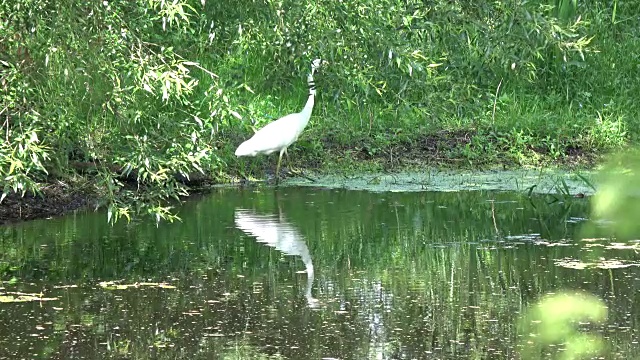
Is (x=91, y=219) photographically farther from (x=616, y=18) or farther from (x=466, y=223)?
(x=616, y=18)

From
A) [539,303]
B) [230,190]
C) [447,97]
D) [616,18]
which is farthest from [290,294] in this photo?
[616,18]

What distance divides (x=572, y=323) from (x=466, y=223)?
2.61 m

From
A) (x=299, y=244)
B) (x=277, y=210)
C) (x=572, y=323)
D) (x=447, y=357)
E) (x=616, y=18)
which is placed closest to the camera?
(x=447, y=357)

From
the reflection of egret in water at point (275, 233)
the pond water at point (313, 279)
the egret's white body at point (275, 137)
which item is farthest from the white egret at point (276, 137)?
the reflection of egret in water at point (275, 233)

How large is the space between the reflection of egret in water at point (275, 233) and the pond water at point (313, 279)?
0.02 m

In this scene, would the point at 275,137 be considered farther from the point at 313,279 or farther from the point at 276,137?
the point at 313,279

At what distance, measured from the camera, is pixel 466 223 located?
755 cm

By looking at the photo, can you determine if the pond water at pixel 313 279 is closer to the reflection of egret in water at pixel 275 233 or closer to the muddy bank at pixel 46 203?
the reflection of egret in water at pixel 275 233

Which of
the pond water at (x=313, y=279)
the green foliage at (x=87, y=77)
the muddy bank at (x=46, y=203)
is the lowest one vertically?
the pond water at (x=313, y=279)

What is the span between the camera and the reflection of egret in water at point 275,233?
663 cm

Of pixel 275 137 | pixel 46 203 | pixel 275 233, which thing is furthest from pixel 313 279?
pixel 275 137

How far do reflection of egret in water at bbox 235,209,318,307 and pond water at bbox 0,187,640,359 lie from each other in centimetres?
2

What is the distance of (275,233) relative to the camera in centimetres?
721

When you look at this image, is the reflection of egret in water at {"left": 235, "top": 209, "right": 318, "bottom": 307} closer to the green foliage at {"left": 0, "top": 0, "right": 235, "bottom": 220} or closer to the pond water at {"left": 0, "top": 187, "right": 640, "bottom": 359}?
the pond water at {"left": 0, "top": 187, "right": 640, "bottom": 359}
